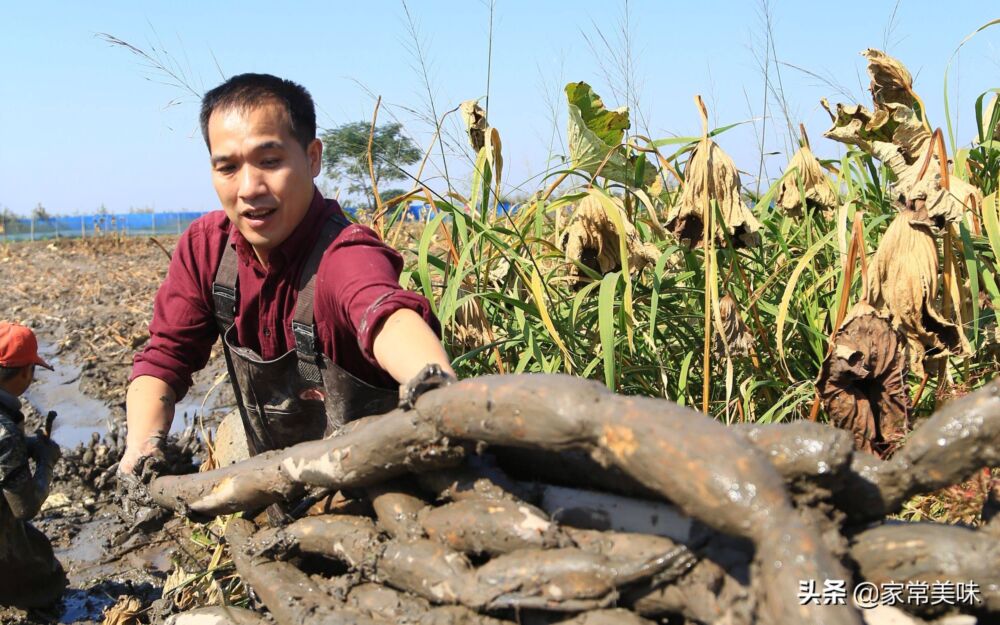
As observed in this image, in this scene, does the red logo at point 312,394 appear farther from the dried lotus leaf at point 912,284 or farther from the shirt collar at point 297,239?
the dried lotus leaf at point 912,284

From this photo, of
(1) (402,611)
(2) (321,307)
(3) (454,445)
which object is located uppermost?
(2) (321,307)

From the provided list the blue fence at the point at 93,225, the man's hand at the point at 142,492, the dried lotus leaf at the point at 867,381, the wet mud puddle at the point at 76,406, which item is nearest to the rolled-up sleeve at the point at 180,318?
the man's hand at the point at 142,492

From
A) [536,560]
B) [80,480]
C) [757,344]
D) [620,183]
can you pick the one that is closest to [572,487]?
[536,560]

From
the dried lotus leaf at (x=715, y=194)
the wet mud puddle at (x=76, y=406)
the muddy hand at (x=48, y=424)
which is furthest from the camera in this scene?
the wet mud puddle at (x=76, y=406)

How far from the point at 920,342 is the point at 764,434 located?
125 centimetres

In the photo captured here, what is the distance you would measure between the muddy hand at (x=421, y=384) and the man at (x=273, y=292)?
324 millimetres

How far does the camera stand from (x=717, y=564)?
1.34 meters

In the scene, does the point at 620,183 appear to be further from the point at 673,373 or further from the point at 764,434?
the point at 764,434

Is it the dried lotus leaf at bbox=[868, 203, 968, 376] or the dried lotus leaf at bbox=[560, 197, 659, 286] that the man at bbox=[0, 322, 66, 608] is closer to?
the dried lotus leaf at bbox=[560, 197, 659, 286]

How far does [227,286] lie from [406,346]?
0.90 m

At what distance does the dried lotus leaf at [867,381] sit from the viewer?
2.28 m

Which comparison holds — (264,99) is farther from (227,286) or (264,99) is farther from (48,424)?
(48,424)

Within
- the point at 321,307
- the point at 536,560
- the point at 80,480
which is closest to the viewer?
the point at 536,560

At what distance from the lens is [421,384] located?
158cm
